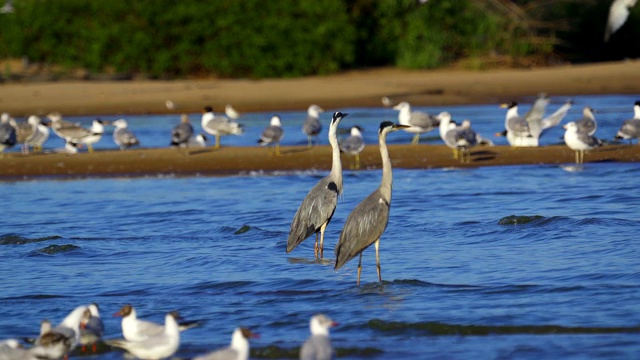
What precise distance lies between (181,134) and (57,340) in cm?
1219

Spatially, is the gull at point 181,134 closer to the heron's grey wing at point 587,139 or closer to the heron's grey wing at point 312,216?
the heron's grey wing at point 587,139

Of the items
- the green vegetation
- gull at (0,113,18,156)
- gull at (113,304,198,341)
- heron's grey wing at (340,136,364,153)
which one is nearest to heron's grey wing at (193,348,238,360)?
gull at (113,304,198,341)

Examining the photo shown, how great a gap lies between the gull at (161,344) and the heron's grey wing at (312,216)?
3.80 m

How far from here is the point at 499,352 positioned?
25.3 feet

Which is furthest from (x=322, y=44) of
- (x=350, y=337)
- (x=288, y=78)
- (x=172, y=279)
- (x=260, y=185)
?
(x=350, y=337)

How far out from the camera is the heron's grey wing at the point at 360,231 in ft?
32.4

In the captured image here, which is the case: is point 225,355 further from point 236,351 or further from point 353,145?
point 353,145

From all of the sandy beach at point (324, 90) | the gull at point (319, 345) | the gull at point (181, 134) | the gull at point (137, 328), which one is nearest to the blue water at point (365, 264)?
the gull at point (137, 328)

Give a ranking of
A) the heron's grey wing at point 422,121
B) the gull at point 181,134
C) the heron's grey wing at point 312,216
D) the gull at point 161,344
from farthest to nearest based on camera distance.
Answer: the heron's grey wing at point 422,121, the gull at point 181,134, the heron's grey wing at point 312,216, the gull at point 161,344

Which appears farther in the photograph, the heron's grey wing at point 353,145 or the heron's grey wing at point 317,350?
the heron's grey wing at point 353,145

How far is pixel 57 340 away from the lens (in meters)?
7.15

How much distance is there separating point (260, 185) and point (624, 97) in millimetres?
15564

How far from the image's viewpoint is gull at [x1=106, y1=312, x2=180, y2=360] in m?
7.28

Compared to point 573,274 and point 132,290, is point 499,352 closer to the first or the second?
point 573,274
